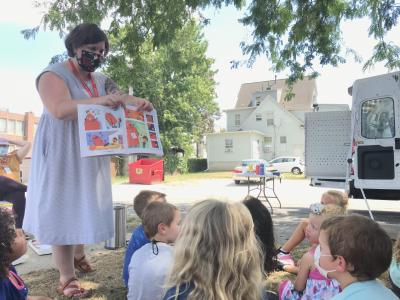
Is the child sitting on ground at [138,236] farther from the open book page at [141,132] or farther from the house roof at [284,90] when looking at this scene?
the house roof at [284,90]

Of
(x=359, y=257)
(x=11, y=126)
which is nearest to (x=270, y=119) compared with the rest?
(x=11, y=126)

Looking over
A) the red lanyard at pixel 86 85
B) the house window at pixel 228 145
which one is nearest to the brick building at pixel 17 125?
the house window at pixel 228 145

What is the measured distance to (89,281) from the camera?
12.9 ft

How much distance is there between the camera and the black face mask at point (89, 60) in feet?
10.1

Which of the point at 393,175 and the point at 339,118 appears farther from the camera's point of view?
the point at 339,118

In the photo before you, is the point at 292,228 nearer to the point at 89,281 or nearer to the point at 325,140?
the point at 325,140

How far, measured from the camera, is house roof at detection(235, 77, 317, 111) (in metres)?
42.8

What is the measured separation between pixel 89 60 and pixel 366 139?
647 centimetres

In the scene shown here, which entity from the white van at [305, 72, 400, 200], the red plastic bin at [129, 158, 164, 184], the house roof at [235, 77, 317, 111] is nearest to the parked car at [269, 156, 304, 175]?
the house roof at [235, 77, 317, 111]

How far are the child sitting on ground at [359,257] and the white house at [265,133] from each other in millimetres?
36976

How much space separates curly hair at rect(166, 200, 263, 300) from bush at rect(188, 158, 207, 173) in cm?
3590

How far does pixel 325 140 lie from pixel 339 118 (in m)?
0.55

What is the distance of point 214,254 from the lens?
1692mm

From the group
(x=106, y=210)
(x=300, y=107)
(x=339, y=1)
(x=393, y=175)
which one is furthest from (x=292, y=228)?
(x=300, y=107)
